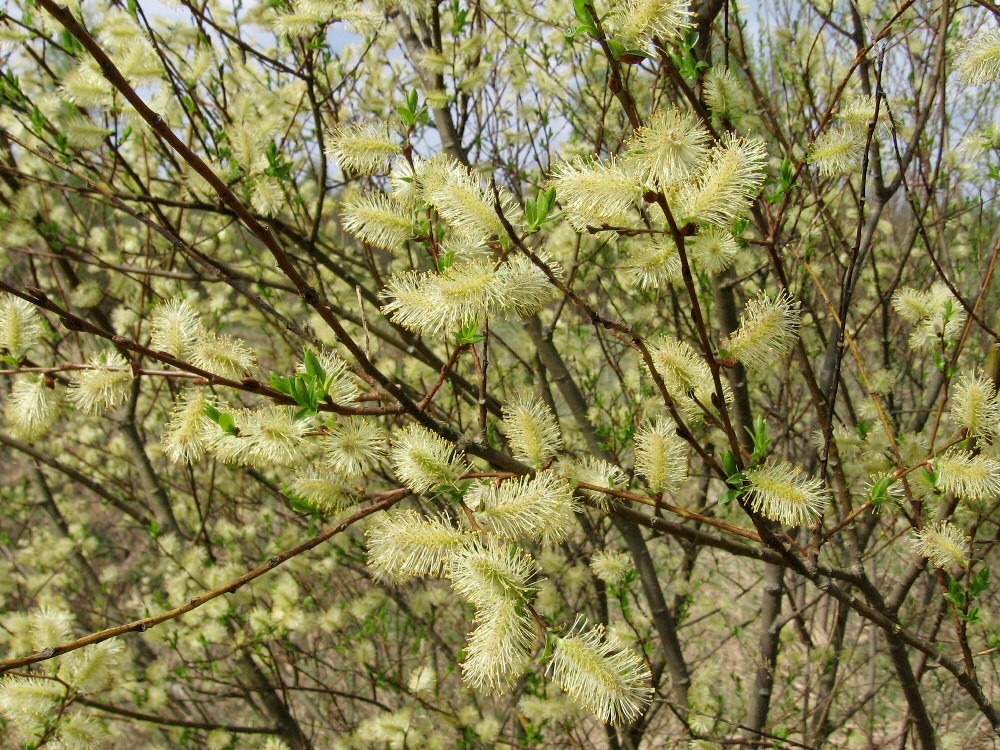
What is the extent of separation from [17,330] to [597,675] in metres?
1.10

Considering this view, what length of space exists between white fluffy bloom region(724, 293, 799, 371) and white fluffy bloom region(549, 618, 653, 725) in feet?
1.70

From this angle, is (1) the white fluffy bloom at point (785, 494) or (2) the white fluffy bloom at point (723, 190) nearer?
(2) the white fluffy bloom at point (723, 190)

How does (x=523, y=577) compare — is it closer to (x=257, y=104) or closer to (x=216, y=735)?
(x=257, y=104)

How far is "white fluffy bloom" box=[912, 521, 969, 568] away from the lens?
145cm

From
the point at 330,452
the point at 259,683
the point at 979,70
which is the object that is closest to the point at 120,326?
the point at 259,683

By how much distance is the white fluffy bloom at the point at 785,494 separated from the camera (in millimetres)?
1109


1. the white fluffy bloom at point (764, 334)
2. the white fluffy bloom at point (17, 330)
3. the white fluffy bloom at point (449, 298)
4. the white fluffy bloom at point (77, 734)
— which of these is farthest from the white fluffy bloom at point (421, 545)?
the white fluffy bloom at point (77, 734)

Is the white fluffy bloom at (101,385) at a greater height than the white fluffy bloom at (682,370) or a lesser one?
lesser

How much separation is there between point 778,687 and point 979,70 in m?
4.95

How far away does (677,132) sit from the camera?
93cm

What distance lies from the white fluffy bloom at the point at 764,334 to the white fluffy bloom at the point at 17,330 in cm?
118

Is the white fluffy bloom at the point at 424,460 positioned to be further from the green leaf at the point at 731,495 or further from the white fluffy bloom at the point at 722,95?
the white fluffy bloom at the point at 722,95

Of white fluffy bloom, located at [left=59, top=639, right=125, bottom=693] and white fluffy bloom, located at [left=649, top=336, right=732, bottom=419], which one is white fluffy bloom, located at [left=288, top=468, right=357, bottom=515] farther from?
white fluffy bloom, located at [left=59, top=639, right=125, bottom=693]

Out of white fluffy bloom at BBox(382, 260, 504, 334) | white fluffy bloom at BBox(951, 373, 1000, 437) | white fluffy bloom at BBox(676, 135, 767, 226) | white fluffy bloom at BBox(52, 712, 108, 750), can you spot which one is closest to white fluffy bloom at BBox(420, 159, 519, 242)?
white fluffy bloom at BBox(382, 260, 504, 334)
